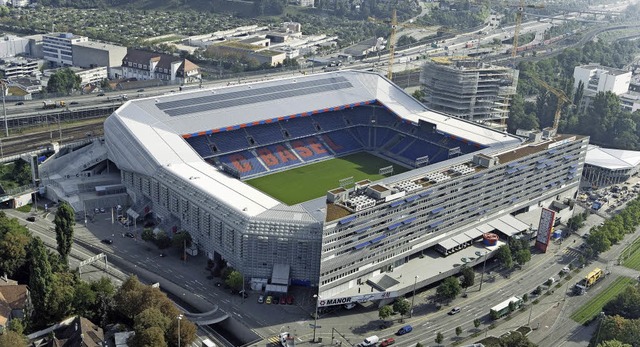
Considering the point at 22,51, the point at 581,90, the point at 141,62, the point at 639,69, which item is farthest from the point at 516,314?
the point at 22,51

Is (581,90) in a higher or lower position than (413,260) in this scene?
higher

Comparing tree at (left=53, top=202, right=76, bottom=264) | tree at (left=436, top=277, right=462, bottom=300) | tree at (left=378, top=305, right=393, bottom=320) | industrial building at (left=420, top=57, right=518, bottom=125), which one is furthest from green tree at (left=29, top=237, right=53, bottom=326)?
industrial building at (left=420, top=57, right=518, bottom=125)

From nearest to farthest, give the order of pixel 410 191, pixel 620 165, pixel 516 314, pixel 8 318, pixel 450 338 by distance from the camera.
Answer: pixel 8 318 → pixel 450 338 → pixel 516 314 → pixel 410 191 → pixel 620 165

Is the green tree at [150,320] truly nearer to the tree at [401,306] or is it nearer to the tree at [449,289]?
the tree at [401,306]

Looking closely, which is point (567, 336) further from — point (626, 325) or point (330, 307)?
point (330, 307)

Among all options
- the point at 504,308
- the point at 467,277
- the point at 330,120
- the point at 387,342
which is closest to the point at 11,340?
the point at 387,342

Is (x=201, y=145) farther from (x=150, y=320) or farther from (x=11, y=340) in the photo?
(x=11, y=340)
